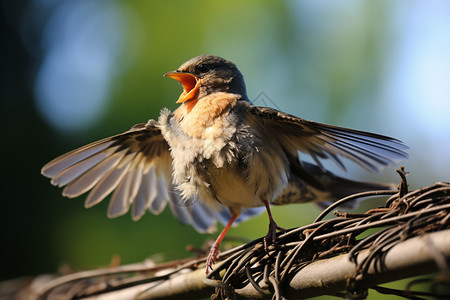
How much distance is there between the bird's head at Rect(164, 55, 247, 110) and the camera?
3.90 m

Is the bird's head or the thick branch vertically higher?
the bird's head

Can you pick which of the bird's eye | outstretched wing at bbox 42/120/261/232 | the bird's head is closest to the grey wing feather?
outstretched wing at bbox 42/120/261/232

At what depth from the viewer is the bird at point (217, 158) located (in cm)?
306

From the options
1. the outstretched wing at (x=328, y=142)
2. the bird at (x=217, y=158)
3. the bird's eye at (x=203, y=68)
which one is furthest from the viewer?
the bird's eye at (x=203, y=68)

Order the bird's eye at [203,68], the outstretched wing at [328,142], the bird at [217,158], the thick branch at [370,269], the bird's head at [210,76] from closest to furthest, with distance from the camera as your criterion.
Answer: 1. the thick branch at [370,269]
2. the outstretched wing at [328,142]
3. the bird at [217,158]
4. the bird's head at [210,76]
5. the bird's eye at [203,68]

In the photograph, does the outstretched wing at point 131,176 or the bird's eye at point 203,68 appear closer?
the outstretched wing at point 131,176

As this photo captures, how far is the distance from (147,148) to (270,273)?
83.2 inches

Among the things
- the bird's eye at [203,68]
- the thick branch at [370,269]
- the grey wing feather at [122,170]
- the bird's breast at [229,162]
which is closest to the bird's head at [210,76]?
the bird's eye at [203,68]

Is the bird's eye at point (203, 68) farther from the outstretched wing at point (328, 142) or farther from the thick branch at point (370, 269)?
the thick branch at point (370, 269)

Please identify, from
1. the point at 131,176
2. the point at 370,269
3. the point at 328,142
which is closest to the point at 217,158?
the point at 328,142

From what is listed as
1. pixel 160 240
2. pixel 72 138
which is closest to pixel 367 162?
pixel 160 240

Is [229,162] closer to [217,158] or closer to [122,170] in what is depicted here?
[217,158]

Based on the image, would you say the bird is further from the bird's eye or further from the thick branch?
the thick branch

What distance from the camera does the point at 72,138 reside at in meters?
6.61
